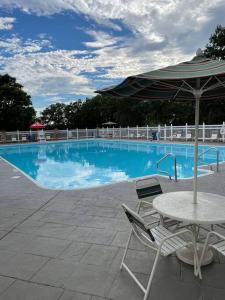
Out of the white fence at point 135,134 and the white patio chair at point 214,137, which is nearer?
the white patio chair at point 214,137

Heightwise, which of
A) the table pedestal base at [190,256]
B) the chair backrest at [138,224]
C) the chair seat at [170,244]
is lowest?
the table pedestal base at [190,256]

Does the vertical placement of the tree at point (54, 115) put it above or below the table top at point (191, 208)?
A: above

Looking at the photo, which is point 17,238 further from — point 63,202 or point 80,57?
point 80,57

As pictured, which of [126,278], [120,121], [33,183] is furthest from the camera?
[120,121]

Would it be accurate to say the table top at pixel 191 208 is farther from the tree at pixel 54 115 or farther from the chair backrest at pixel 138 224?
the tree at pixel 54 115

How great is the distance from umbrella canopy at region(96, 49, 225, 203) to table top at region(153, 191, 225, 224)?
0.47 feet

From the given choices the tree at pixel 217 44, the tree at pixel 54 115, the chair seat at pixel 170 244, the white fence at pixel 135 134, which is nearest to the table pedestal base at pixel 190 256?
the chair seat at pixel 170 244

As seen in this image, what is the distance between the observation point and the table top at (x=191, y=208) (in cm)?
225

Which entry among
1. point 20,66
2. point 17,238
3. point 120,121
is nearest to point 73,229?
point 17,238

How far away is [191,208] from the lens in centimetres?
253

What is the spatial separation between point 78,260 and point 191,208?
134 centimetres

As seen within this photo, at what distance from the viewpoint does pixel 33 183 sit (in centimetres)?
637

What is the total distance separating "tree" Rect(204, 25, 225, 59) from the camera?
75.9ft

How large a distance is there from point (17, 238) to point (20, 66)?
61.6ft
